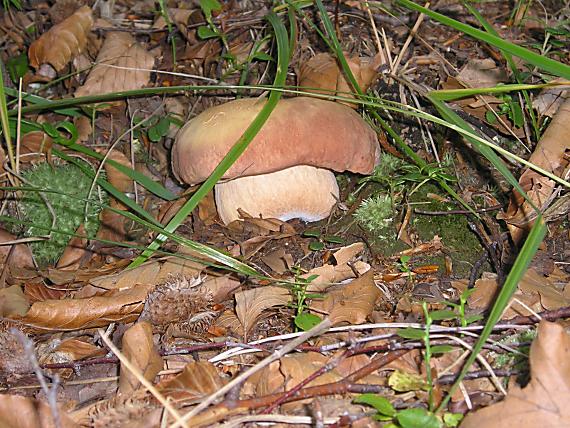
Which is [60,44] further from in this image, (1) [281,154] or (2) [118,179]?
(1) [281,154]

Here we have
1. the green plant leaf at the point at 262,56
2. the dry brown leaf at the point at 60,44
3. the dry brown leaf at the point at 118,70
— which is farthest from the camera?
the dry brown leaf at the point at 60,44

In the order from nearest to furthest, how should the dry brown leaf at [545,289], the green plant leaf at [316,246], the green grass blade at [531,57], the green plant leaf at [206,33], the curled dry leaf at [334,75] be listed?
the green grass blade at [531,57] < the dry brown leaf at [545,289] < the green plant leaf at [316,246] < the curled dry leaf at [334,75] < the green plant leaf at [206,33]

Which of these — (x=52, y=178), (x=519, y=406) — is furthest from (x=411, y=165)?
(x=52, y=178)

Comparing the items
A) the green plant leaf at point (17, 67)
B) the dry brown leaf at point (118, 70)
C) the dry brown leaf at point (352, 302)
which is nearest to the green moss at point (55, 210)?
the dry brown leaf at point (118, 70)

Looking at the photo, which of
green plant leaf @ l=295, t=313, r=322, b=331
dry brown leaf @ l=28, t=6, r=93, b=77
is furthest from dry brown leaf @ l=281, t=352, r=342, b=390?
dry brown leaf @ l=28, t=6, r=93, b=77

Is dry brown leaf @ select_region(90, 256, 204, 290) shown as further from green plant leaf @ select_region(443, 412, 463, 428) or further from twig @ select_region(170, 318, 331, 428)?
green plant leaf @ select_region(443, 412, 463, 428)

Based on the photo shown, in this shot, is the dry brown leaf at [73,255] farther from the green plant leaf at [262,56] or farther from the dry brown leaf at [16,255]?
the green plant leaf at [262,56]

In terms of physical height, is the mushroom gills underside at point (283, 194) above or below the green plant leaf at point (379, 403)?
below

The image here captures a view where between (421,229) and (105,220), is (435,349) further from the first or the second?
(105,220)

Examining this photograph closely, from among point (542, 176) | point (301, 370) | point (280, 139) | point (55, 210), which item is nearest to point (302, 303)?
point (301, 370)
